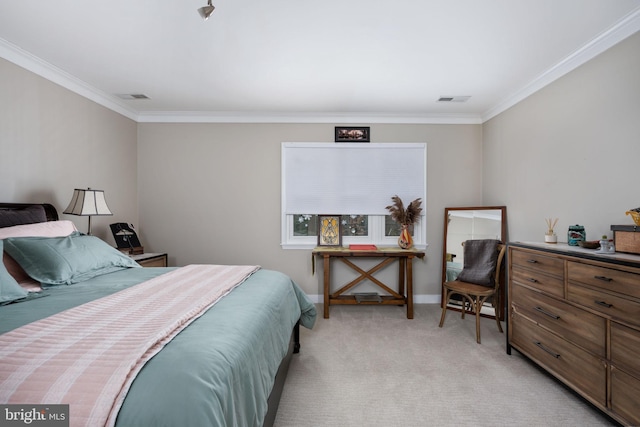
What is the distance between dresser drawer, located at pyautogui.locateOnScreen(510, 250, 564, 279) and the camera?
206cm

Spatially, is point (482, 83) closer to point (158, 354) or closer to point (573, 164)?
point (573, 164)

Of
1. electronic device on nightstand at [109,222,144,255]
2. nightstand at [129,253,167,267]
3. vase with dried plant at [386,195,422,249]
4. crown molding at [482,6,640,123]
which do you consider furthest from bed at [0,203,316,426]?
crown molding at [482,6,640,123]

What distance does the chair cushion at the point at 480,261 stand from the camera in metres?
3.15

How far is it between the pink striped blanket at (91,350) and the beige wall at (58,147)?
6.24 feet

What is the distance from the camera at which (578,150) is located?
8.00 feet

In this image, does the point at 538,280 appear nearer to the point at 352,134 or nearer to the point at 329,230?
the point at 329,230

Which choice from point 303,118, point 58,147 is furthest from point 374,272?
point 58,147

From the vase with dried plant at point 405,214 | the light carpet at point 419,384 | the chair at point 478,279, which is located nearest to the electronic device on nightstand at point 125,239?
the light carpet at point 419,384

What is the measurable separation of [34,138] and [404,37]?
3276 millimetres

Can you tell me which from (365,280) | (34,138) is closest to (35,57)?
(34,138)

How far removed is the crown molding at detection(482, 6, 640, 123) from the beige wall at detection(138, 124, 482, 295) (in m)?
0.98

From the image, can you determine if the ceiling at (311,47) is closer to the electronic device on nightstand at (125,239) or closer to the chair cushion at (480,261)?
the electronic device on nightstand at (125,239)

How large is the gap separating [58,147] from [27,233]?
116 centimetres

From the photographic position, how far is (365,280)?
4.02 meters
